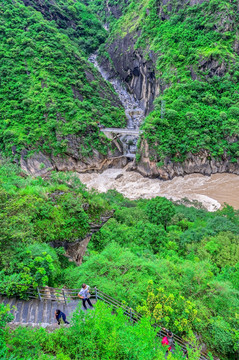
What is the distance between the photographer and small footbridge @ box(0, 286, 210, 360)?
242 inches

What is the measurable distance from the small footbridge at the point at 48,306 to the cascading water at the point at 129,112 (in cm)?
3288

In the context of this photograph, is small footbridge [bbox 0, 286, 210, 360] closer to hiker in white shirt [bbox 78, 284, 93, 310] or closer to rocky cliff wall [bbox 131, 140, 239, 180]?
hiker in white shirt [bbox 78, 284, 93, 310]

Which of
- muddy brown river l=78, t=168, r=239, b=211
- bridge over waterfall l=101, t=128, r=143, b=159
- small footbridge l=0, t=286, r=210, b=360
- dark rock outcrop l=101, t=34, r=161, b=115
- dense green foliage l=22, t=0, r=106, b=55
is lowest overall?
muddy brown river l=78, t=168, r=239, b=211

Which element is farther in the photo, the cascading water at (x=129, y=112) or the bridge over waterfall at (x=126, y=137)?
the cascading water at (x=129, y=112)

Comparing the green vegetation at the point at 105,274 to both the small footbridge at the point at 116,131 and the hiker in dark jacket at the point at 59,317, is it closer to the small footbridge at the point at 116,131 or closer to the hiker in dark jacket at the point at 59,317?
the hiker in dark jacket at the point at 59,317

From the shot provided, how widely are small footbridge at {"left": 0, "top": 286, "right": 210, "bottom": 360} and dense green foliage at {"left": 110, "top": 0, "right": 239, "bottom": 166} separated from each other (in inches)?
1097

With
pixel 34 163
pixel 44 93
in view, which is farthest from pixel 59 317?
pixel 44 93

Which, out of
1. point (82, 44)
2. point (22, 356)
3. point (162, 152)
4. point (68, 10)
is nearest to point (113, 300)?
point (22, 356)

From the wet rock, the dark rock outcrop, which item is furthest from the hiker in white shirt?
A: the dark rock outcrop

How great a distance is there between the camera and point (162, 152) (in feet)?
108

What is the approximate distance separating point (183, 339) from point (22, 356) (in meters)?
4.46

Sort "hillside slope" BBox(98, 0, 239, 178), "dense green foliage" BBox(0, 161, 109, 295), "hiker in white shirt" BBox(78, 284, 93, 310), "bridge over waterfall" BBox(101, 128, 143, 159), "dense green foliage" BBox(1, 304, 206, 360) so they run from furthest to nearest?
"bridge over waterfall" BBox(101, 128, 143, 159) < "hillside slope" BBox(98, 0, 239, 178) < "dense green foliage" BBox(0, 161, 109, 295) < "hiker in white shirt" BBox(78, 284, 93, 310) < "dense green foliage" BBox(1, 304, 206, 360)

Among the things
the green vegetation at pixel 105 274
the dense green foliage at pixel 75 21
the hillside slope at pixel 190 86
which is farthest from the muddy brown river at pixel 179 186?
the dense green foliage at pixel 75 21

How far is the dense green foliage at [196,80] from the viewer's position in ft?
108
